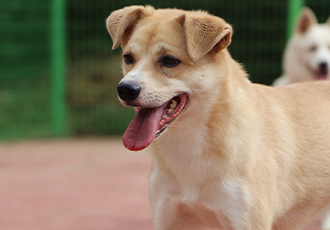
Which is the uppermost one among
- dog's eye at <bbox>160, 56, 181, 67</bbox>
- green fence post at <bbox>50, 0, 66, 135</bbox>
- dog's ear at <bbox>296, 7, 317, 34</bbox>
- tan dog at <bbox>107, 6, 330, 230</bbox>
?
dog's eye at <bbox>160, 56, 181, 67</bbox>

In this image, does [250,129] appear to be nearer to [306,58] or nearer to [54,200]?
[54,200]

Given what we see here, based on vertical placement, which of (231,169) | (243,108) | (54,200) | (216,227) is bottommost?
(54,200)

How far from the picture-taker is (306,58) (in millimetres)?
7648

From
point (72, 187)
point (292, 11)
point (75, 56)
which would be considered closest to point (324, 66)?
point (292, 11)

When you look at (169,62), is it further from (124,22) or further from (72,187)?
(72,187)

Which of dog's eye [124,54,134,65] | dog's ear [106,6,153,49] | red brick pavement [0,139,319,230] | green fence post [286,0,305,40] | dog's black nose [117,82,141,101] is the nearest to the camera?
dog's black nose [117,82,141,101]

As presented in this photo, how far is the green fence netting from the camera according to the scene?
8.91m

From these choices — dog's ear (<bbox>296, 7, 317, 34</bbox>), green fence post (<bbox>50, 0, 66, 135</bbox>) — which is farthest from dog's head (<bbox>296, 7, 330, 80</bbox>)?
green fence post (<bbox>50, 0, 66, 135</bbox>)

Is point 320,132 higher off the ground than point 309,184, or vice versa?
point 320,132

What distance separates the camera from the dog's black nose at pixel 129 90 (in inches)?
121

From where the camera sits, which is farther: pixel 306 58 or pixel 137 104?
pixel 306 58

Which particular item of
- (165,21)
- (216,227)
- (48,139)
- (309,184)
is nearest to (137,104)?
(165,21)

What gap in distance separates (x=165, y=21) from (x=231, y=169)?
0.98 m

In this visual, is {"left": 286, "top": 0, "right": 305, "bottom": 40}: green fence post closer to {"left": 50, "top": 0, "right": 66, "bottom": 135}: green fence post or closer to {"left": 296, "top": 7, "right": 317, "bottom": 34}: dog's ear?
{"left": 296, "top": 7, "right": 317, "bottom": 34}: dog's ear
